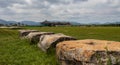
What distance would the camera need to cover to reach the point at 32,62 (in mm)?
15016

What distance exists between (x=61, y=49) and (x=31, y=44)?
40.5 feet

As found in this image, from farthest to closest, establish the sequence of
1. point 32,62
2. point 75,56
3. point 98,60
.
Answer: point 32,62
point 75,56
point 98,60

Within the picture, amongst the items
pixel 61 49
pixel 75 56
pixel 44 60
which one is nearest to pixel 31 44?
pixel 44 60

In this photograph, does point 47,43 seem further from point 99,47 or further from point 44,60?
point 99,47

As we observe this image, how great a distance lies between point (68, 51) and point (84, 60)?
134 cm

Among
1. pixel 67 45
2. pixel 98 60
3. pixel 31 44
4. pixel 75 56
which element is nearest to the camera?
pixel 98 60

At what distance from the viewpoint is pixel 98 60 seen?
998cm

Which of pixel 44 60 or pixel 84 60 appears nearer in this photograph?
pixel 84 60

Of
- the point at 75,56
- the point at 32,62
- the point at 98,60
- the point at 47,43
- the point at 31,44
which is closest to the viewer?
the point at 98,60

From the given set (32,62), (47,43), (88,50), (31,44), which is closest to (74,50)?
(88,50)

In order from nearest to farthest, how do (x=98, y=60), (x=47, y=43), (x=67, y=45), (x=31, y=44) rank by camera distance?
(x=98, y=60) → (x=67, y=45) → (x=47, y=43) → (x=31, y=44)

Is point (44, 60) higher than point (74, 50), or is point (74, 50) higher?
point (74, 50)

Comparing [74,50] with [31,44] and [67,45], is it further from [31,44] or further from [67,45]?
[31,44]

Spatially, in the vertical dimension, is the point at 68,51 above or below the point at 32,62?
above
